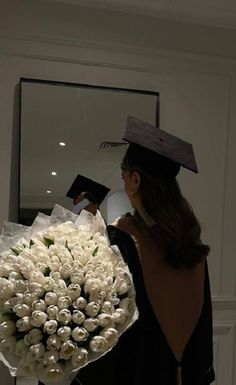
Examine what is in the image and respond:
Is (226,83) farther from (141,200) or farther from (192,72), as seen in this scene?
(141,200)

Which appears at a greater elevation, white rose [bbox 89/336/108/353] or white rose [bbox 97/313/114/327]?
white rose [bbox 97/313/114/327]

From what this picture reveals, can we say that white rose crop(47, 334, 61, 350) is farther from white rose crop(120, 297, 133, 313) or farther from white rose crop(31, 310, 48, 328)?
white rose crop(120, 297, 133, 313)

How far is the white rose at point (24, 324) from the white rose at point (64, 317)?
74 millimetres

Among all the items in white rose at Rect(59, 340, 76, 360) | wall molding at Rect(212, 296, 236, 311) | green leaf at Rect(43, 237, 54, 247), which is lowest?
Result: wall molding at Rect(212, 296, 236, 311)

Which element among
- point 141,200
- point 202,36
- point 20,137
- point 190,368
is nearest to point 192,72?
point 202,36

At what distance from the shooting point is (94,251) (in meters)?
1.31

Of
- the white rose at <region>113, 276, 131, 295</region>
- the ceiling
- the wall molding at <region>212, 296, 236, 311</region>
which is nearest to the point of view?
the white rose at <region>113, 276, 131, 295</region>

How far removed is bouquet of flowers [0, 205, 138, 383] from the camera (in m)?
1.19

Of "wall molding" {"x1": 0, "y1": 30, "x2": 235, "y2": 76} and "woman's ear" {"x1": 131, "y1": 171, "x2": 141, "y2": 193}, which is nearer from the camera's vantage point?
"woman's ear" {"x1": 131, "y1": 171, "x2": 141, "y2": 193}

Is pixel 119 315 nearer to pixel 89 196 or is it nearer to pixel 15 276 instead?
pixel 15 276

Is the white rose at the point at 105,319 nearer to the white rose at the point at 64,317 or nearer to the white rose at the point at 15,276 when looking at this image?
the white rose at the point at 64,317

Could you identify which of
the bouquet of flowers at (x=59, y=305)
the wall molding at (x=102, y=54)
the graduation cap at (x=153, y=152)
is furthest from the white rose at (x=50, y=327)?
the wall molding at (x=102, y=54)

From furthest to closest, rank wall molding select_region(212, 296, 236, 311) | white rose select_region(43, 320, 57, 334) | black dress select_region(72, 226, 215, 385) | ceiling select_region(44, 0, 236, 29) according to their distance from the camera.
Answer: wall molding select_region(212, 296, 236, 311)
ceiling select_region(44, 0, 236, 29)
black dress select_region(72, 226, 215, 385)
white rose select_region(43, 320, 57, 334)

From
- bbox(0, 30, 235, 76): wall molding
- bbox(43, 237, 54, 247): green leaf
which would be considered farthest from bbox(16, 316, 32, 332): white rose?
bbox(0, 30, 235, 76): wall molding
